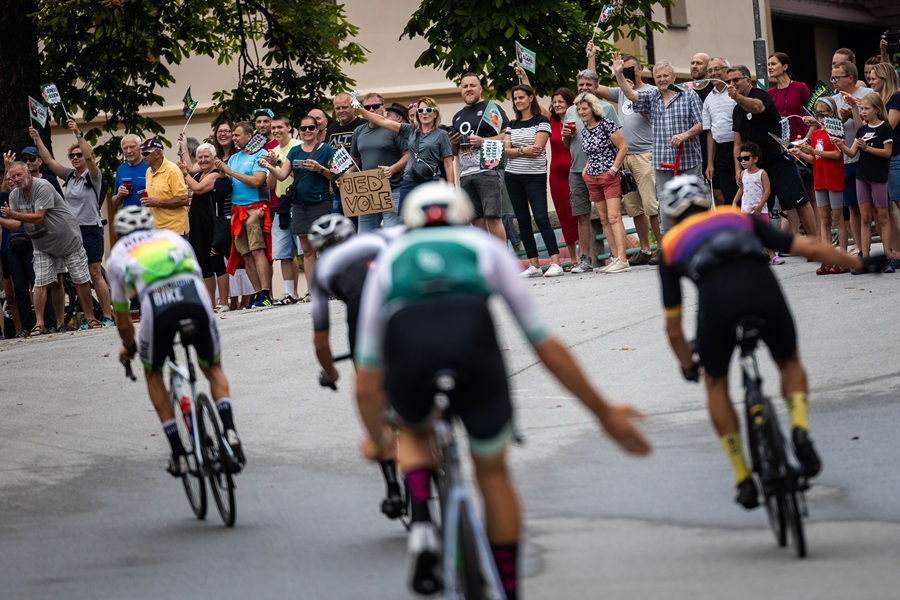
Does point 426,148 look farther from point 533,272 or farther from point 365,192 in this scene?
point 533,272

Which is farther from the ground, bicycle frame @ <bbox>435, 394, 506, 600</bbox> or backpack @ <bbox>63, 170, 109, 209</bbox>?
backpack @ <bbox>63, 170, 109, 209</bbox>

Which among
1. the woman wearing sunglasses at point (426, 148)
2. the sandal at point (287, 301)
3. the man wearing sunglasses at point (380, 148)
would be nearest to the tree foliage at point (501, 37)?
the man wearing sunglasses at point (380, 148)

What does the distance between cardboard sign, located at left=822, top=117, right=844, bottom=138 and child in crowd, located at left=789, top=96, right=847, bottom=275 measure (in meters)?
0.06

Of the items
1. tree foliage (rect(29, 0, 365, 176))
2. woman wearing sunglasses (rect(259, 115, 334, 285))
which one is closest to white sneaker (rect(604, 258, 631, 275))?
woman wearing sunglasses (rect(259, 115, 334, 285))

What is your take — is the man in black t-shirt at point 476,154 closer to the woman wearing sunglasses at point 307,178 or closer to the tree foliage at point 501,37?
the woman wearing sunglasses at point 307,178

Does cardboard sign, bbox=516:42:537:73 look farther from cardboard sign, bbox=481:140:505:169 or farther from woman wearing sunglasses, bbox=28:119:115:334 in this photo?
woman wearing sunglasses, bbox=28:119:115:334

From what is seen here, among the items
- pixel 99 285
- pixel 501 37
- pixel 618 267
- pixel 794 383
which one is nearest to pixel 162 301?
pixel 794 383

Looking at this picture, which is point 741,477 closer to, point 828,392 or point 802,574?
point 802,574

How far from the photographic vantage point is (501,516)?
5.76 meters

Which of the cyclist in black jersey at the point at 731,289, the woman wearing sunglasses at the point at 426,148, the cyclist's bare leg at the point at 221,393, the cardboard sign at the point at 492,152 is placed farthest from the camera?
the cardboard sign at the point at 492,152

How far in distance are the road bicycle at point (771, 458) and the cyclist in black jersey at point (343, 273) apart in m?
1.85

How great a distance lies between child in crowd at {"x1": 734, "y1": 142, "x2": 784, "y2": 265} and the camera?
1647 cm

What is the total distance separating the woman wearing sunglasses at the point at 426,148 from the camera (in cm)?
1700

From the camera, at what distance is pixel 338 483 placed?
405 inches
